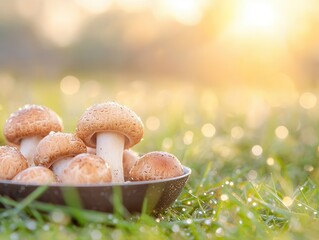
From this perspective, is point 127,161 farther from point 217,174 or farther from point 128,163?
point 217,174

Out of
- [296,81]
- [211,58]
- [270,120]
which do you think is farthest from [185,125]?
[211,58]

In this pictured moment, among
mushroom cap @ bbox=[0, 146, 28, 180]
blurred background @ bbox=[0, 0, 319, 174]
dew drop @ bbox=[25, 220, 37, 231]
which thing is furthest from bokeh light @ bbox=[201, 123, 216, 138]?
dew drop @ bbox=[25, 220, 37, 231]

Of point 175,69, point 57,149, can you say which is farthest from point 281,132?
point 175,69

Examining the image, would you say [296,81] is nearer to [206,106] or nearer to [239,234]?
[206,106]

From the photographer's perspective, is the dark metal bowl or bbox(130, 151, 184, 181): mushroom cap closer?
the dark metal bowl

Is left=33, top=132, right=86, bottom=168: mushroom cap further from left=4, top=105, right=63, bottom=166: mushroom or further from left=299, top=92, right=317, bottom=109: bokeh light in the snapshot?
left=299, top=92, right=317, bottom=109: bokeh light

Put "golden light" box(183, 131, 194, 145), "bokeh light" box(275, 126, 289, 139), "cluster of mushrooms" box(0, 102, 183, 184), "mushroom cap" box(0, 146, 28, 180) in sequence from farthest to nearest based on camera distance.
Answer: "bokeh light" box(275, 126, 289, 139), "golden light" box(183, 131, 194, 145), "mushroom cap" box(0, 146, 28, 180), "cluster of mushrooms" box(0, 102, 183, 184)

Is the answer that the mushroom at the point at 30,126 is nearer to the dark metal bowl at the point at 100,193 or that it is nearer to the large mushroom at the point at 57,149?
the large mushroom at the point at 57,149
